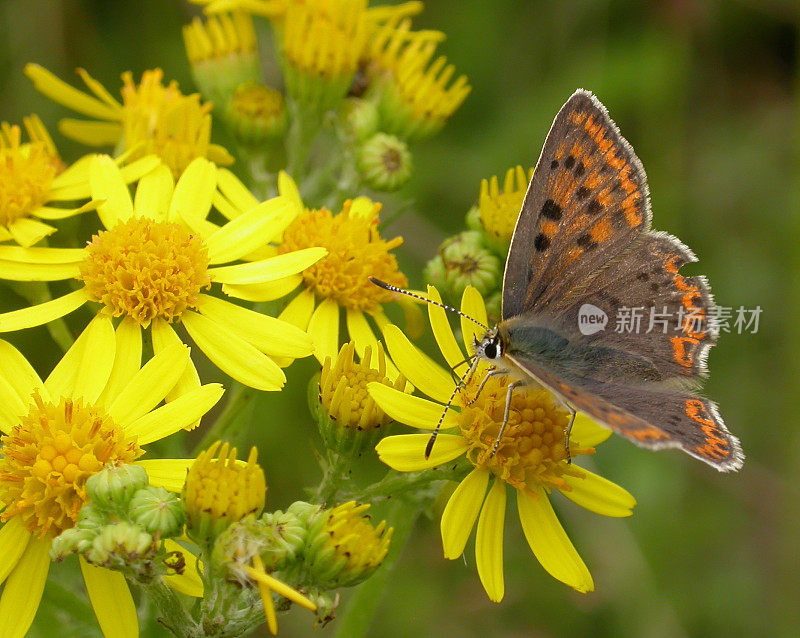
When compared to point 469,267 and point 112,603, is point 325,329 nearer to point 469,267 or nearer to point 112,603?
point 469,267

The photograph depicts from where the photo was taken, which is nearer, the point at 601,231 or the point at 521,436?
the point at 521,436

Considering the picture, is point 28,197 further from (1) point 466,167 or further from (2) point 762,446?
(2) point 762,446

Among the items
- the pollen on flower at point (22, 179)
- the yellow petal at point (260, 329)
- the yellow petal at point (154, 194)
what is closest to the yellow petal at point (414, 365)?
the yellow petal at point (260, 329)

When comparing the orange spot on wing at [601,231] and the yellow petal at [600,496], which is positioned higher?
the orange spot on wing at [601,231]

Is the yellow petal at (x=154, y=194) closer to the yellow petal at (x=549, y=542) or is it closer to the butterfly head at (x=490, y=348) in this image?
the butterfly head at (x=490, y=348)

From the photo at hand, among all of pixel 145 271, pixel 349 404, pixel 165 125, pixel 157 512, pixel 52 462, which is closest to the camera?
pixel 157 512

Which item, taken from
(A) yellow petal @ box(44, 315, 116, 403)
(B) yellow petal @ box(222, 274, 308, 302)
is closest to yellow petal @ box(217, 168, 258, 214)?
(B) yellow petal @ box(222, 274, 308, 302)

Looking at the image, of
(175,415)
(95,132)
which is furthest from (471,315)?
(95,132)
